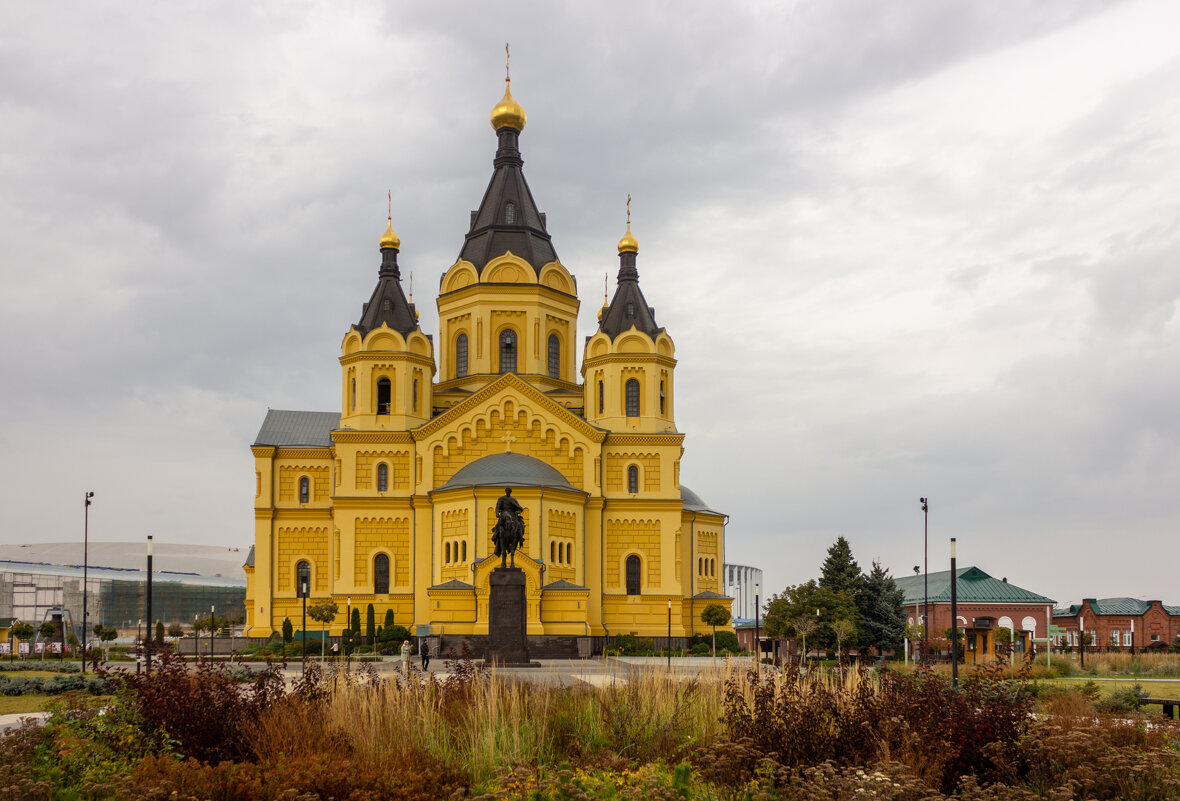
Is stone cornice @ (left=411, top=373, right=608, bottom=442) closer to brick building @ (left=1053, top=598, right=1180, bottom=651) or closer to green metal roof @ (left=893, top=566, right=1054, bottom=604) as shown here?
green metal roof @ (left=893, top=566, right=1054, bottom=604)

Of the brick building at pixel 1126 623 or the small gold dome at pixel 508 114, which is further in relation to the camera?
the brick building at pixel 1126 623

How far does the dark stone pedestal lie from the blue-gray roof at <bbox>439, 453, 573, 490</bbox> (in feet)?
44.0

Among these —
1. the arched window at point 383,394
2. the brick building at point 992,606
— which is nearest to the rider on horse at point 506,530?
the arched window at point 383,394

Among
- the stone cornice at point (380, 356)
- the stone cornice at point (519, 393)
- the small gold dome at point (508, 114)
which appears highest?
the small gold dome at point (508, 114)

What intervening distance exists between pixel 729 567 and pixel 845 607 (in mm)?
96608

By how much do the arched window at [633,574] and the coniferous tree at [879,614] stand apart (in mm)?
12204

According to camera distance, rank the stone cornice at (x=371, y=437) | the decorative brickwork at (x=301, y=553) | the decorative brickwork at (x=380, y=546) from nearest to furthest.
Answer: the decorative brickwork at (x=380, y=546)
the stone cornice at (x=371, y=437)
the decorative brickwork at (x=301, y=553)

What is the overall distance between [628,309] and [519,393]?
7515 mm

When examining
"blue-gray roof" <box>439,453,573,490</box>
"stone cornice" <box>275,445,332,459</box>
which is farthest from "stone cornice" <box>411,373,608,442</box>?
"stone cornice" <box>275,445,332,459</box>

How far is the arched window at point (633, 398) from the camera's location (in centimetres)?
5781

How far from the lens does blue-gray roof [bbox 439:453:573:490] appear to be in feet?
170

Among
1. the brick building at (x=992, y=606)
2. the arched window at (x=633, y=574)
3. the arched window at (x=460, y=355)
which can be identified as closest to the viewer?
the arched window at (x=633, y=574)

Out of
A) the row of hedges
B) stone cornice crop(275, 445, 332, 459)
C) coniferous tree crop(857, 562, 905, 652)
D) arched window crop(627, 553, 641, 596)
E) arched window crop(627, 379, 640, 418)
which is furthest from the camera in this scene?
stone cornice crop(275, 445, 332, 459)

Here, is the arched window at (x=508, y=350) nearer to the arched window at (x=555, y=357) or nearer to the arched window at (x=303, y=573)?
the arched window at (x=555, y=357)
